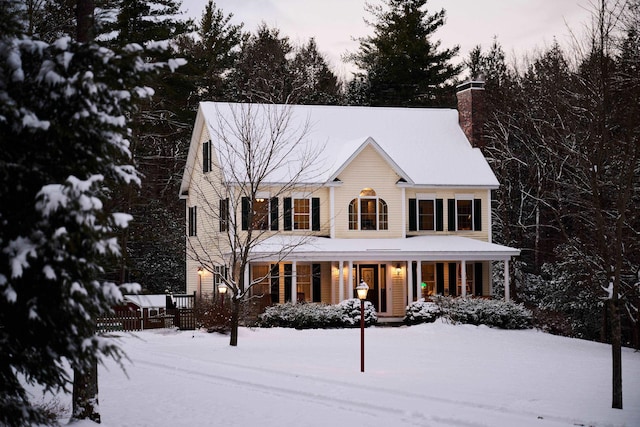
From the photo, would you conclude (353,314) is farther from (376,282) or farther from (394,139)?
(394,139)

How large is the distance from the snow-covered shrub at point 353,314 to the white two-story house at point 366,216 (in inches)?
46.8

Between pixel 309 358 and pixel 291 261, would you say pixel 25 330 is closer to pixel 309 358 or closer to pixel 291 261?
pixel 309 358

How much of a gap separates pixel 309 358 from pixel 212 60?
30.0 metres

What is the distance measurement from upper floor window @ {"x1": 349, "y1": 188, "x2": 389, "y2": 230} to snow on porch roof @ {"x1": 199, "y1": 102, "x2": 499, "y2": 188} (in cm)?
152

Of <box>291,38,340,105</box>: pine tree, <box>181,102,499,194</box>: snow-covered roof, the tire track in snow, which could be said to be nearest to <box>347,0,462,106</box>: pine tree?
<box>291,38,340,105</box>: pine tree

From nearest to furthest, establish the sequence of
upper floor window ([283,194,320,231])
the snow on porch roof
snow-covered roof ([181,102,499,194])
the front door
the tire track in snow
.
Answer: the tire track in snow < upper floor window ([283,194,320,231]) < the front door < snow-covered roof ([181,102,499,194]) < the snow on porch roof

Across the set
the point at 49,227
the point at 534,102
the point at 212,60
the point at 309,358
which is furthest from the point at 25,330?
the point at 212,60

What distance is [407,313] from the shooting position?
2920 centimetres

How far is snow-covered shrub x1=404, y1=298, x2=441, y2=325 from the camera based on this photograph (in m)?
28.6

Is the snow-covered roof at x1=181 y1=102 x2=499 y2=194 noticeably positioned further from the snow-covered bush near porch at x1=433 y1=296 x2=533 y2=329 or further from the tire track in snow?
the tire track in snow

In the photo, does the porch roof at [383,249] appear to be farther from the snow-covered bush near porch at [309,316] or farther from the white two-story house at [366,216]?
the snow-covered bush near porch at [309,316]

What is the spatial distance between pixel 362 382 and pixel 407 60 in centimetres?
3415

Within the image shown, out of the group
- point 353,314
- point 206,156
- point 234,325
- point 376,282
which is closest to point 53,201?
point 234,325

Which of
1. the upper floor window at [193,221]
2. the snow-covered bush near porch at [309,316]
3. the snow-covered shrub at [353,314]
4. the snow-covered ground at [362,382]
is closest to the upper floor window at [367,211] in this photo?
the snow-covered shrub at [353,314]
